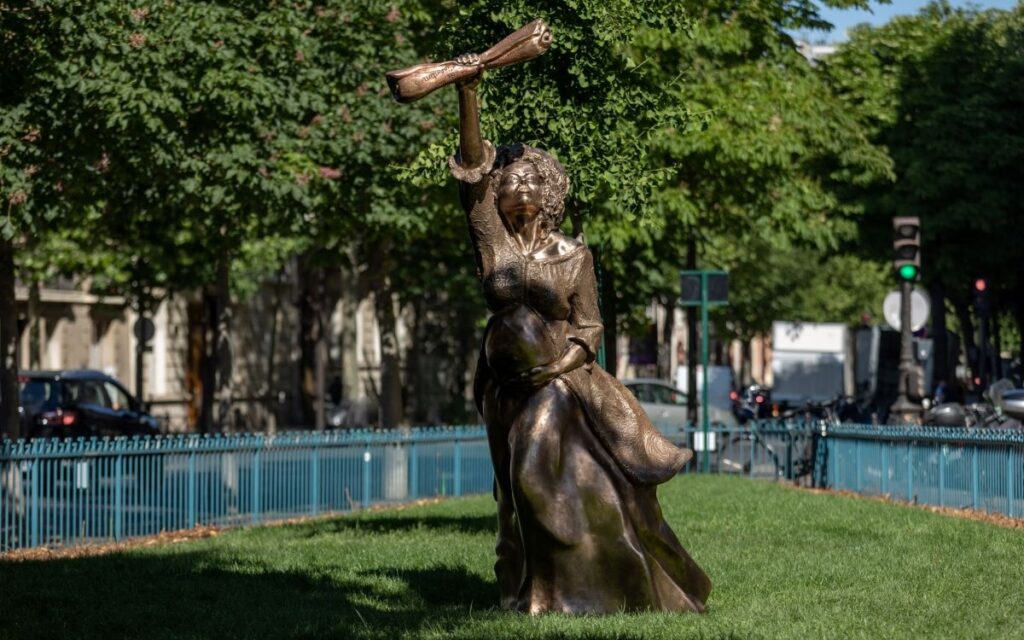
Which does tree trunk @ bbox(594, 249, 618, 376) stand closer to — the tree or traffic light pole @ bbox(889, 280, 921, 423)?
traffic light pole @ bbox(889, 280, 921, 423)

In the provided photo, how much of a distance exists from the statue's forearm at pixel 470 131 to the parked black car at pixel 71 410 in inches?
770

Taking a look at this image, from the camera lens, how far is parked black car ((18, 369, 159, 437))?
29.4 meters

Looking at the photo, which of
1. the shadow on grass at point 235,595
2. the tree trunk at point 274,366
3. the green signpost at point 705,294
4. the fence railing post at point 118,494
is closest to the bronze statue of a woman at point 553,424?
the shadow on grass at point 235,595

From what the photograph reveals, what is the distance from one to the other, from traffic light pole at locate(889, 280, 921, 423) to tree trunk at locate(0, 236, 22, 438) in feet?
34.8

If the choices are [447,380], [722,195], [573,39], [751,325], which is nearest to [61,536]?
[573,39]

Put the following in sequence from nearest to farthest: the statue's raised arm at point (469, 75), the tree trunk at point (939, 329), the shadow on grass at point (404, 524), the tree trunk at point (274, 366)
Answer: the statue's raised arm at point (469, 75) → the shadow on grass at point (404, 524) → the tree trunk at point (939, 329) → the tree trunk at point (274, 366)

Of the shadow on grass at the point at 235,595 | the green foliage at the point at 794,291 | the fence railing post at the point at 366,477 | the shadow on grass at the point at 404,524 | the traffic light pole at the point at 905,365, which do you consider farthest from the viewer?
the green foliage at the point at 794,291

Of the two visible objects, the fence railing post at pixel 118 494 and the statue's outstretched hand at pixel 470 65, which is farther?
the fence railing post at pixel 118 494

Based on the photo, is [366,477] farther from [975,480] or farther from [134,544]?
[975,480]

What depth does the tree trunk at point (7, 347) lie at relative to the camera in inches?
795

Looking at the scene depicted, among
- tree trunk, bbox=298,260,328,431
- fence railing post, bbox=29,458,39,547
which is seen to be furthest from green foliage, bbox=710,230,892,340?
fence railing post, bbox=29,458,39,547

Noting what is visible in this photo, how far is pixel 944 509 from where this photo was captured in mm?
19734

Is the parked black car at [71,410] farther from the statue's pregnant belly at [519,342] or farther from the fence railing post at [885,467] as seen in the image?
the statue's pregnant belly at [519,342]

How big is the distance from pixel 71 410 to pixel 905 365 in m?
13.6
